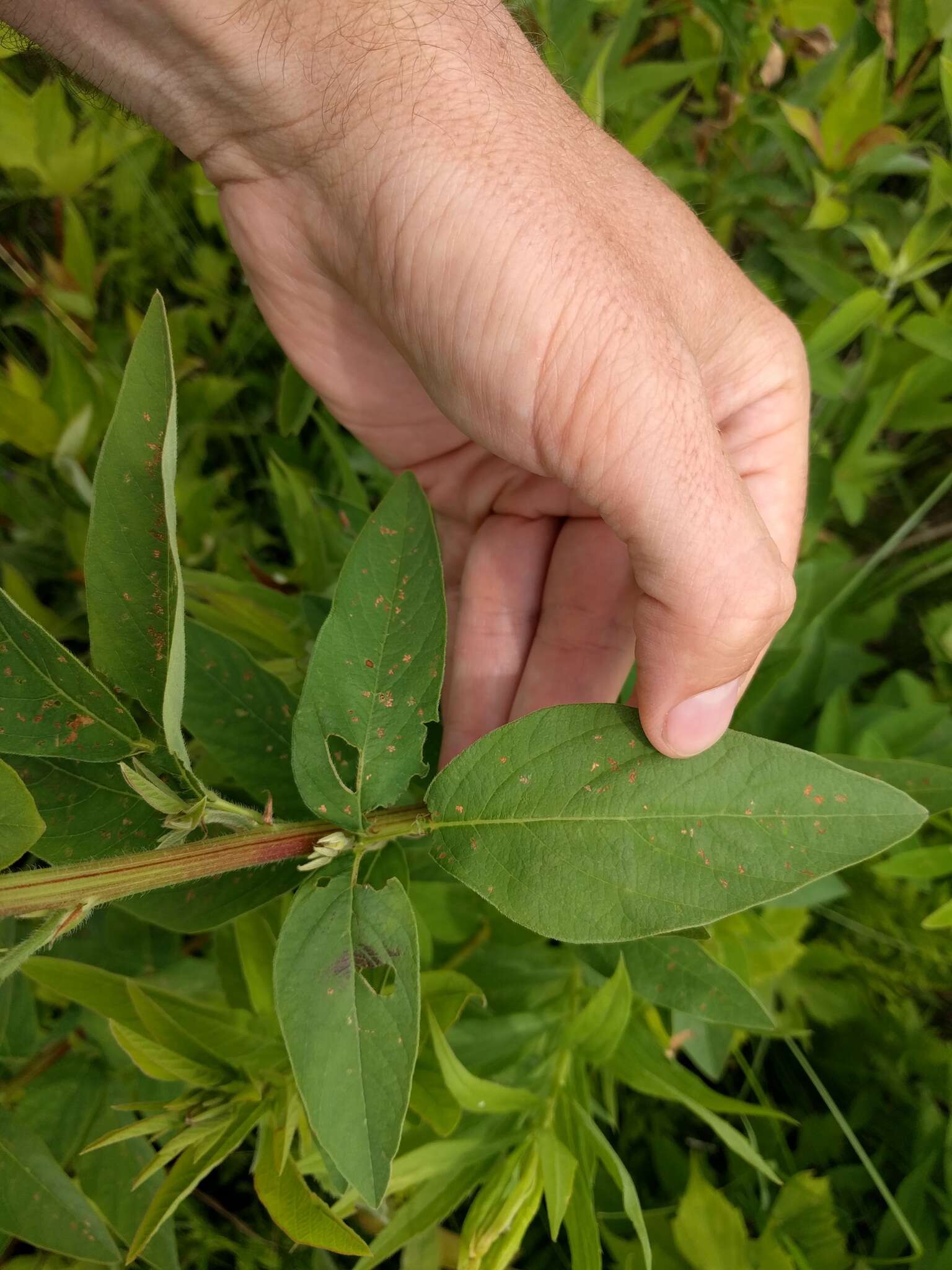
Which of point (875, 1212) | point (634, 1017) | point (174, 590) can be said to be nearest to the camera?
point (174, 590)

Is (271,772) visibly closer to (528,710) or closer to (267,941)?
(267,941)

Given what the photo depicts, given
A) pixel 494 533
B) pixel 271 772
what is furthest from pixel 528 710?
pixel 271 772

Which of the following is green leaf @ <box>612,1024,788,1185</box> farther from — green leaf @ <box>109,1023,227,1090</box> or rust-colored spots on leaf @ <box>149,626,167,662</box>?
rust-colored spots on leaf @ <box>149,626,167,662</box>

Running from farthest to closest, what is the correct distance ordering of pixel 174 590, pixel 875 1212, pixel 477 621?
pixel 875 1212 < pixel 477 621 < pixel 174 590

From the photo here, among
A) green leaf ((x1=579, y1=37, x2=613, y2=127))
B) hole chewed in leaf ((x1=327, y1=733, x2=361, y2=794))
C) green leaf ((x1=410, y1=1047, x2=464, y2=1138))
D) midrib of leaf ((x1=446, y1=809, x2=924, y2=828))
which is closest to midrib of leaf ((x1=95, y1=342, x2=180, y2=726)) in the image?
hole chewed in leaf ((x1=327, y1=733, x2=361, y2=794))

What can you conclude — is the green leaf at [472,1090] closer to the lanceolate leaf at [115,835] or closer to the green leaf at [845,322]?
the lanceolate leaf at [115,835]

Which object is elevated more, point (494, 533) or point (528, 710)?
point (494, 533)

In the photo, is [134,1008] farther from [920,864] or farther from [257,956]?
[920,864]

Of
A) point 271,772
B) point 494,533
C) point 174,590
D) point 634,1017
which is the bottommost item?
point 634,1017
